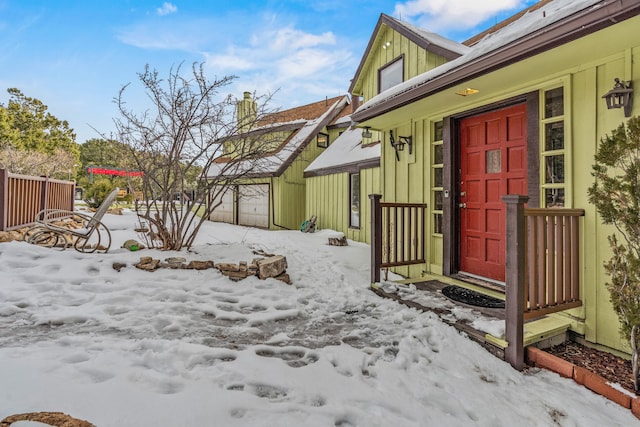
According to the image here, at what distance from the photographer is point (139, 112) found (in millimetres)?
4680

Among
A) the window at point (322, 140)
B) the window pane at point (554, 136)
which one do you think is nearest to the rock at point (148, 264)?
the window pane at point (554, 136)

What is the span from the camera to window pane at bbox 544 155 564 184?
2.65 m

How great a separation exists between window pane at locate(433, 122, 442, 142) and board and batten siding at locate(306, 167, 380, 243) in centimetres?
288

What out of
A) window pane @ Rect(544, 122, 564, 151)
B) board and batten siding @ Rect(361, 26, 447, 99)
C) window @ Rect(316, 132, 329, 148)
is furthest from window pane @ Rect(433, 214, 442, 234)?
window @ Rect(316, 132, 329, 148)

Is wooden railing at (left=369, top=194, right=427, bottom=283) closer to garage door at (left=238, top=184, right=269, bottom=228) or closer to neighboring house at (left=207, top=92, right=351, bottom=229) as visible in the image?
neighboring house at (left=207, top=92, right=351, bottom=229)

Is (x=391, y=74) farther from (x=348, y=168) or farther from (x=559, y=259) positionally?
(x=559, y=259)

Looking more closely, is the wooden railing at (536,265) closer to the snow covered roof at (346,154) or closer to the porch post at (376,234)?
the porch post at (376,234)

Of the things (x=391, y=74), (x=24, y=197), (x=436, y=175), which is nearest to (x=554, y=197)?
(x=436, y=175)

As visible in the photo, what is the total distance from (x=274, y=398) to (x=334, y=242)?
5.23 metres

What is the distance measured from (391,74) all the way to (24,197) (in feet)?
25.4

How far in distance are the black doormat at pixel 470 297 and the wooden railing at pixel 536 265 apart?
0.57 metres

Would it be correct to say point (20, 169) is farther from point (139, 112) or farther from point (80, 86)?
point (139, 112)

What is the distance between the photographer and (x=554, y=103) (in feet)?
8.88

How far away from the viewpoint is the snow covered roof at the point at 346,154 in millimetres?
7603
